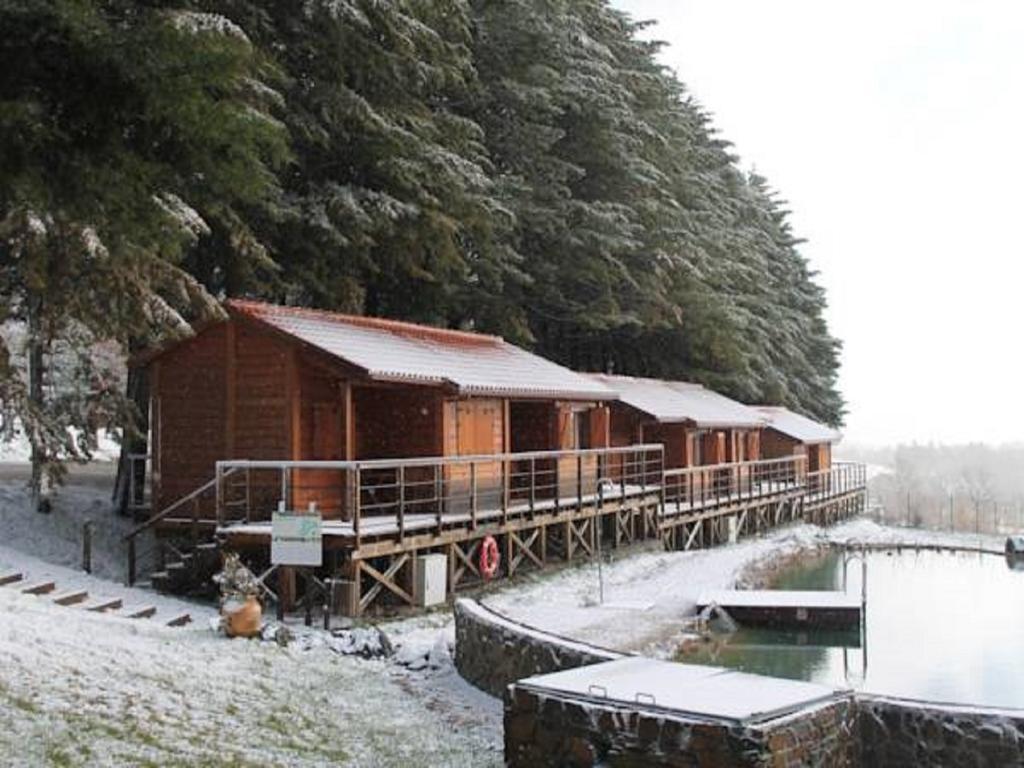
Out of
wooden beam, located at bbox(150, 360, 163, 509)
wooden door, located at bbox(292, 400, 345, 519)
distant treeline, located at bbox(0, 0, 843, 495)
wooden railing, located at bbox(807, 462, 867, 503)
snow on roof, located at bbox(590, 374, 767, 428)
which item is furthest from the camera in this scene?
wooden railing, located at bbox(807, 462, 867, 503)

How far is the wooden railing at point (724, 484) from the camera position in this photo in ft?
95.9

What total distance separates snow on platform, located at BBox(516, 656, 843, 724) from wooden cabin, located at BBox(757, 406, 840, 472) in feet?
101

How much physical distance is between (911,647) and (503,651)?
30.6 feet

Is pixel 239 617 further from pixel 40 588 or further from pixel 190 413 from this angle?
pixel 190 413

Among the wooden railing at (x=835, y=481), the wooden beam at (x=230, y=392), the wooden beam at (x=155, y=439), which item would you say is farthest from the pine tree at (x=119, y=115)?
the wooden railing at (x=835, y=481)

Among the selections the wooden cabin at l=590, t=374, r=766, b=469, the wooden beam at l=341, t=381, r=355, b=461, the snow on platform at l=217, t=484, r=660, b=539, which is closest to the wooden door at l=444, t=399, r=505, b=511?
the snow on platform at l=217, t=484, r=660, b=539

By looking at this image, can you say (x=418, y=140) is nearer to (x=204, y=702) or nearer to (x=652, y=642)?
(x=652, y=642)

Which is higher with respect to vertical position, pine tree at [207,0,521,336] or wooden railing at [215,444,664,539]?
pine tree at [207,0,521,336]

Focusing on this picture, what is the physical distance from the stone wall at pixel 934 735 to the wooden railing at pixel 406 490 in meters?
8.38

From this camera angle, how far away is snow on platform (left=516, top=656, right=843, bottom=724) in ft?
25.4

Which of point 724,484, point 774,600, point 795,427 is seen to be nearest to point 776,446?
point 795,427

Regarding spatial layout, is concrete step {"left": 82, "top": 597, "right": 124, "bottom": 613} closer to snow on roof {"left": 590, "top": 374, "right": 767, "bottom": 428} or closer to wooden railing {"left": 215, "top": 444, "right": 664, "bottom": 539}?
wooden railing {"left": 215, "top": 444, "right": 664, "bottom": 539}

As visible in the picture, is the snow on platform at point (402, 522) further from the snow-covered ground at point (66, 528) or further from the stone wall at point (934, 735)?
the stone wall at point (934, 735)

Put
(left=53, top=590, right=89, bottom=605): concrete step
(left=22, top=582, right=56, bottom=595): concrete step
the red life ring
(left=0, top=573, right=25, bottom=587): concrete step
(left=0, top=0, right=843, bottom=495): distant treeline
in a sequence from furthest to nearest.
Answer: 1. the red life ring
2. (left=0, top=573, right=25, bottom=587): concrete step
3. (left=22, top=582, right=56, bottom=595): concrete step
4. (left=53, top=590, right=89, bottom=605): concrete step
5. (left=0, top=0, right=843, bottom=495): distant treeline
